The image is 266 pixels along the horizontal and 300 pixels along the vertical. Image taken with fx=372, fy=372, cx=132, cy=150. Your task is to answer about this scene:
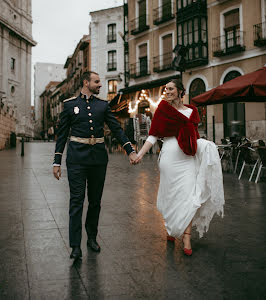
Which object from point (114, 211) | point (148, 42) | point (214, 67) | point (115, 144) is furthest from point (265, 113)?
point (114, 211)

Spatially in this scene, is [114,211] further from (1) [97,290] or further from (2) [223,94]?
(2) [223,94]

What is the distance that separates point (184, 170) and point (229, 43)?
19.4 metres

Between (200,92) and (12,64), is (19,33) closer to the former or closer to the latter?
(12,64)

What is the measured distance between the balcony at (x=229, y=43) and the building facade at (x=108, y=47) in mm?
21948

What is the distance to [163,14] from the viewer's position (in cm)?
2642

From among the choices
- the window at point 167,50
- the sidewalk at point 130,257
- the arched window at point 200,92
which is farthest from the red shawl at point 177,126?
the window at point 167,50

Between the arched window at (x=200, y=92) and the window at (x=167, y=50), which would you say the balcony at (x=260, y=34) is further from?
the window at (x=167, y=50)

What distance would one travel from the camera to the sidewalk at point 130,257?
2.94 m

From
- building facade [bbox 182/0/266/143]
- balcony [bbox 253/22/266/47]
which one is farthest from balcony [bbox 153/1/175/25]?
balcony [bbox 253/22/266/47]

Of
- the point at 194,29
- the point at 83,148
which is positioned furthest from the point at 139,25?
the point at 83,148

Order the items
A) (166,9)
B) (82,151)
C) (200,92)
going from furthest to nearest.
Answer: (166,9), (200,92), (82,151)

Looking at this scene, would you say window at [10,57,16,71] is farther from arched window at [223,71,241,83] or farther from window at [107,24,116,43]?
arched window at [223,71,241,83]

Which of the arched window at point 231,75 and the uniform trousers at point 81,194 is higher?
the arched window at point 231,75

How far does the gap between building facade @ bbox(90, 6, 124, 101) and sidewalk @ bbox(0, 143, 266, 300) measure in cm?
3848
